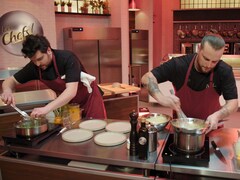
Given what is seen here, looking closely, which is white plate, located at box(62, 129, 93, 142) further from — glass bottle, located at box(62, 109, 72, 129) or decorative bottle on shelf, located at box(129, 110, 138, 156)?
decorative bottle on shelf, located at box(129, 110, 138, 156)

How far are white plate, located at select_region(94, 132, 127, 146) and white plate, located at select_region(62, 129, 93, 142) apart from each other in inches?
2.9

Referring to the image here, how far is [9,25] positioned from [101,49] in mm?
1696

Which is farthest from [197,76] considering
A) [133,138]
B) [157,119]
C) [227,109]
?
[133,138]

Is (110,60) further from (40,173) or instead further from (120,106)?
(40,173)

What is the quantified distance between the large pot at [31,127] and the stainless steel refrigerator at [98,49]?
3210 mm

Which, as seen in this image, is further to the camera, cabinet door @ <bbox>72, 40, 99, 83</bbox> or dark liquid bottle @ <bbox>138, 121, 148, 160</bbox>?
cabinet door @ <bbox>72, 40, 99, 83</bbox>

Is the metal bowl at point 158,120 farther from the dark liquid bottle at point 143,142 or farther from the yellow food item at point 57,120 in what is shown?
the yellow food item at point 57,120

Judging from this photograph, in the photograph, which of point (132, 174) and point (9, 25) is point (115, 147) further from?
point (9, 25)

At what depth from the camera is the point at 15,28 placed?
440cm

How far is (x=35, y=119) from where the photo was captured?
73.4 inches

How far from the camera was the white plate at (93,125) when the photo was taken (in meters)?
1.94

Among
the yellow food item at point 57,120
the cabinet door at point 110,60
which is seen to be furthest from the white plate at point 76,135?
the cabinet door at point 110,60

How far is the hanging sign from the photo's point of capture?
427 centimetres

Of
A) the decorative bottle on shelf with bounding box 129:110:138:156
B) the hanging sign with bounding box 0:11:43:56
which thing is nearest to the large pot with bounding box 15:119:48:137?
the decorative bottle on shelf with bounding box 129:110:138:156
